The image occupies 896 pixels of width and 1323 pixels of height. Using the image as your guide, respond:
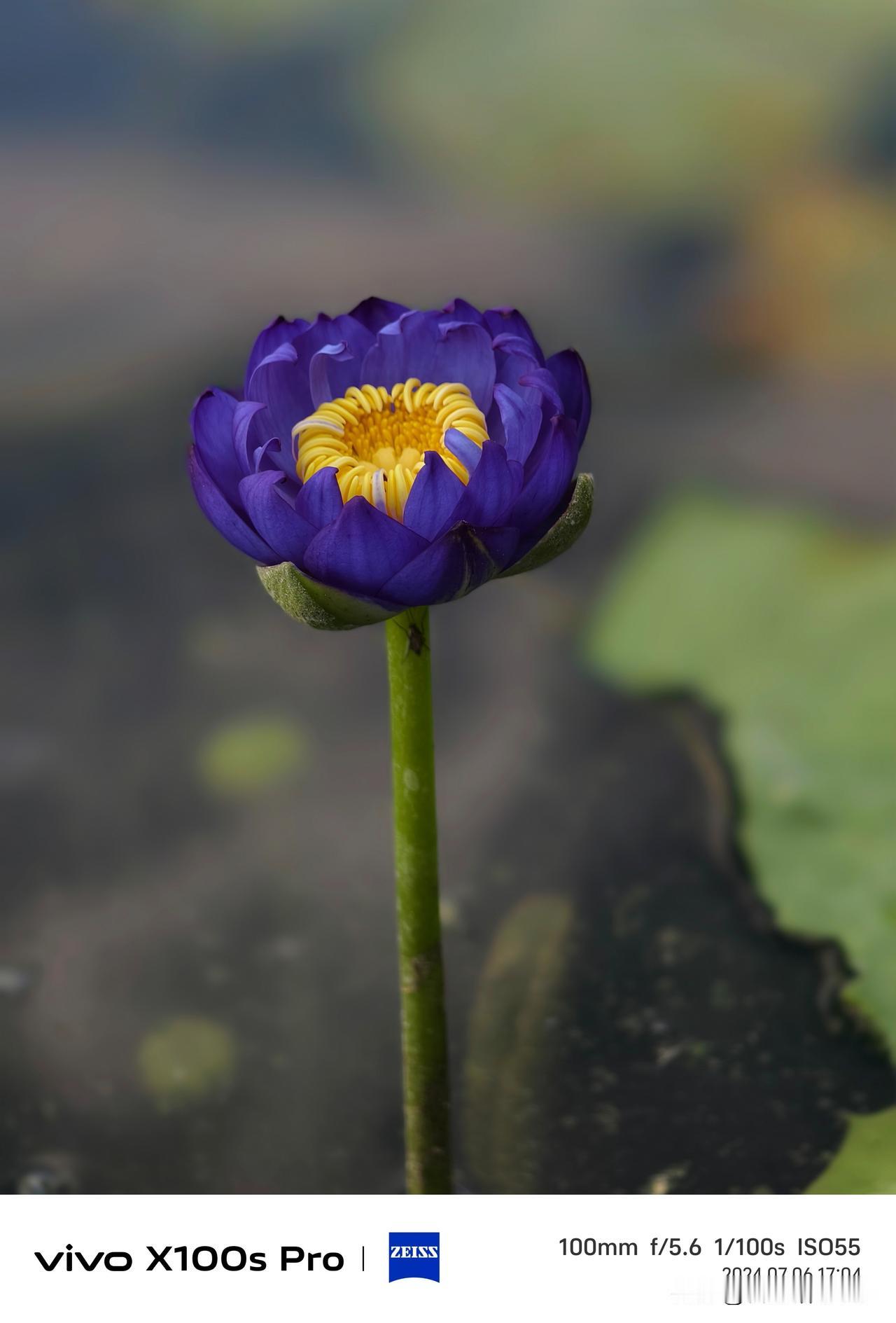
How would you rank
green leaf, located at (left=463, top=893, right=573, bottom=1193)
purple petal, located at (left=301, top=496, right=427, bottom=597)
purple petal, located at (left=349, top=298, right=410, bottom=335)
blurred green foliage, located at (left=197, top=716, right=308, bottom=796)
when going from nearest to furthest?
purple petal, located at (left=301, top=496, right=427, bottom=597), purple petal, located at (left=349, top=298, right=410, bottom=335), green leaf, located at (left=463, top=893, right=573, bottom=1193), blurred green foliage, located at (left=197, top=716, right=308, bottom=796)

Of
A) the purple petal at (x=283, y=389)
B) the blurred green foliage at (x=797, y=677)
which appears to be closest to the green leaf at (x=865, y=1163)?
the blurred green foliage at (x=797, y=677)

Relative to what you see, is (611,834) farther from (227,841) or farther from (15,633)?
(15,633)

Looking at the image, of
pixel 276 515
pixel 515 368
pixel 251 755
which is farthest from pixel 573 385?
pixel 251 755

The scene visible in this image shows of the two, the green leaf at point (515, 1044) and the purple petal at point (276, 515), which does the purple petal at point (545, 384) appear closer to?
the purple petal at point (276, 515)

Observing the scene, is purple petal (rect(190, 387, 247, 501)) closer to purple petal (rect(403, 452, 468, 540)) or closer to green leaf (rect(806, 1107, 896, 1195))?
purple petal (rect(403, 452, 468, 540))

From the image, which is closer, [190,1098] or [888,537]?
[190,1098]

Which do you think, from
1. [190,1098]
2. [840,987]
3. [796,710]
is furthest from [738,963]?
[190,1098]
